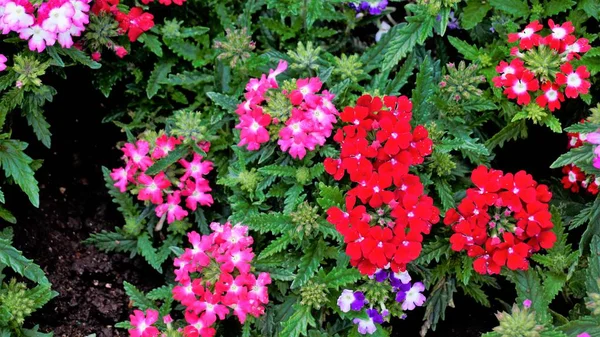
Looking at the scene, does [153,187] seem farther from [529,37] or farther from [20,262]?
[529,37]

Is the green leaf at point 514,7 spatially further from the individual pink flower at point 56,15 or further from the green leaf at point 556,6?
the individual pink flower at point 56,15

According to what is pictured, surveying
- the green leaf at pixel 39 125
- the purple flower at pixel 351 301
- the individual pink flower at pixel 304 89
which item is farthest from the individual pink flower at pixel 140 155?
A: the purple flower at pixel 351 301

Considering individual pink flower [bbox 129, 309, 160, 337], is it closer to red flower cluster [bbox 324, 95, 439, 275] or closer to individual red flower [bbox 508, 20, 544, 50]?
red flower cluster [bbox 324, 95, 439, 275]

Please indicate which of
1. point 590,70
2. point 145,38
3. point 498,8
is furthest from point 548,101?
point 145,38

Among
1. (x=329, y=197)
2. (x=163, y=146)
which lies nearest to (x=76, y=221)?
(x=163, y=146)

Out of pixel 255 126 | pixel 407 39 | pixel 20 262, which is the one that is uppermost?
pixel 407 39

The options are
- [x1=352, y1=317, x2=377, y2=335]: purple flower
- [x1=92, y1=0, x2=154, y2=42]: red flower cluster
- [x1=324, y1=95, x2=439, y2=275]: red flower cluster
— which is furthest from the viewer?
[x1=92, y1=0, x2=154, y2=42]: red flower cluster

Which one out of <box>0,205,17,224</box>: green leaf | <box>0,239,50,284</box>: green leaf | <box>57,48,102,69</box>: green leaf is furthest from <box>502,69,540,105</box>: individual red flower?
<box>0,205,17,224</box>: green leaf
